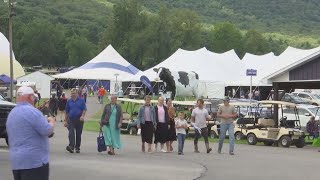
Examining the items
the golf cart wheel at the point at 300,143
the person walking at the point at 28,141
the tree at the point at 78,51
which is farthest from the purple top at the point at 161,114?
the tree at the point at 78,51

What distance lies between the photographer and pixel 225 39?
132 m

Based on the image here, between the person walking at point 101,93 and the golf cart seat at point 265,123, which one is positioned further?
the person walking at point 101,93

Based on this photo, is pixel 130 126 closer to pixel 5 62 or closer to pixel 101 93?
pixel 5 62

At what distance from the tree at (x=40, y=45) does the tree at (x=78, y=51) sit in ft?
25.7

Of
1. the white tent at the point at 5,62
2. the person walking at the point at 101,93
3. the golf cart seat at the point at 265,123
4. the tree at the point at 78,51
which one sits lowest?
the golf cart seat at the point at 265,123

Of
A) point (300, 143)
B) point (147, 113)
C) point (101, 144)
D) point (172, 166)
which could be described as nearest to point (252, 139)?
point (300, 143)

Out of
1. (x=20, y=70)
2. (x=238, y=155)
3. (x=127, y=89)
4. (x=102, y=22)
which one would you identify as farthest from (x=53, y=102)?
(x=102, y=22)

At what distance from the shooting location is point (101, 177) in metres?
13.6

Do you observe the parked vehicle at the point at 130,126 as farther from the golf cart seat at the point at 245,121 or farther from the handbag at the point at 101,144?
the handbag at the point at 101,144

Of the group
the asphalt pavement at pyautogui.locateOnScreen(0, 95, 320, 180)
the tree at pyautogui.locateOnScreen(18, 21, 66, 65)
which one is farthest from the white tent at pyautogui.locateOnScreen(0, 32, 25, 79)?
the tree at pyautogui.locateOnScreen(18, 21, 66, 65)

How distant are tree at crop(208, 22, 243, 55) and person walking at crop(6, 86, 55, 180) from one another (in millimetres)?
120588

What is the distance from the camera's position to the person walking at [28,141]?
25.7 feet

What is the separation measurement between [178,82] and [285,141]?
64.7 ft

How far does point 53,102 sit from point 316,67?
17.5 metres
